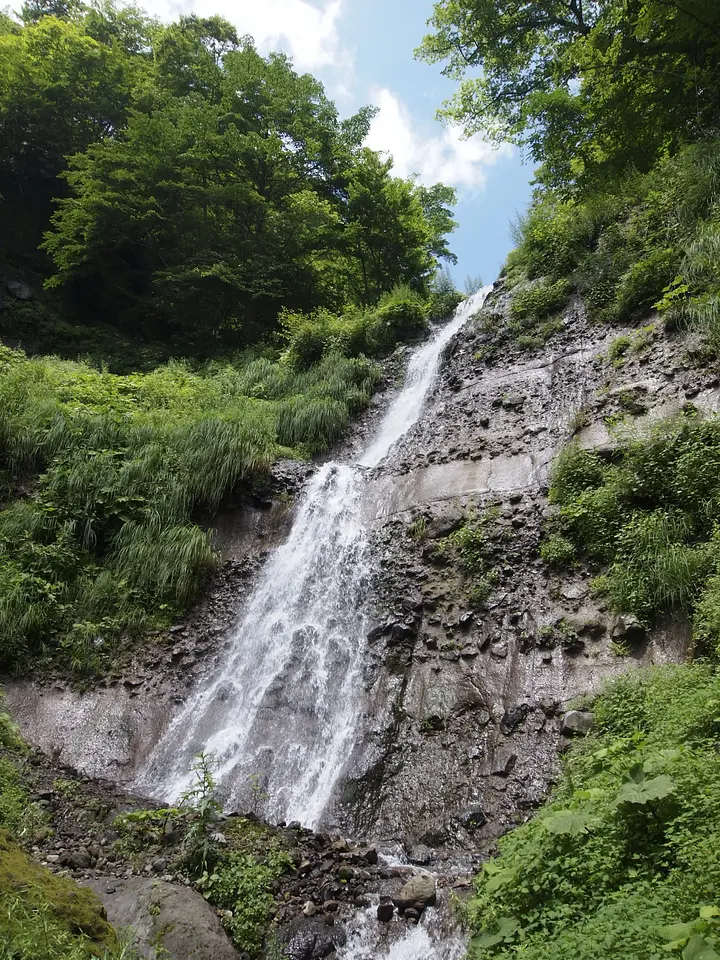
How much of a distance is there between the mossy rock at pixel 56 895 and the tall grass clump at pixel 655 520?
14.5 ft

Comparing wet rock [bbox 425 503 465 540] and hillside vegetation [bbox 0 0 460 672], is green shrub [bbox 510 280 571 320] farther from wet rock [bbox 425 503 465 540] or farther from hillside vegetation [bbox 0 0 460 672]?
wet rock [bbox 425 503 465 540]

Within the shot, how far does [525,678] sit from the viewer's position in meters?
5.32

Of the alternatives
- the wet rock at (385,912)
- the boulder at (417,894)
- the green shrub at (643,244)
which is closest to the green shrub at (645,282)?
the green shrub at (643,244)

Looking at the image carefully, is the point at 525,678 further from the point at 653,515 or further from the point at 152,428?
the point at 152,428

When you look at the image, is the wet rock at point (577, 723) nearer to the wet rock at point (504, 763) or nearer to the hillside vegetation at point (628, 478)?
the hillside vegetation at point (628, 478)

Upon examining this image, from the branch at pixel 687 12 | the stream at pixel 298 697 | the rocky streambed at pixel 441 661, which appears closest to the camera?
the rocky streambed at pixel 441 661

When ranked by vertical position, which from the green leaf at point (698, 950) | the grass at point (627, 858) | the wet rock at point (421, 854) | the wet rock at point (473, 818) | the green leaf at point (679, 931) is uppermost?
the green leaf at point (698, 950)

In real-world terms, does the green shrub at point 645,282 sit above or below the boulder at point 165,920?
above

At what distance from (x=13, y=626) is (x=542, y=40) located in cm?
1901

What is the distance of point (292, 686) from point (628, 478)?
434 centimetres

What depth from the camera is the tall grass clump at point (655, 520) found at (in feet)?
16.1

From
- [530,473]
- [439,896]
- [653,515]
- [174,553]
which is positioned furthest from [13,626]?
[653,515]

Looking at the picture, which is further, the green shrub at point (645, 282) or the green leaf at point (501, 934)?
the green shrub at point (645, 282)

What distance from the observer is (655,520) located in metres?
5.47
